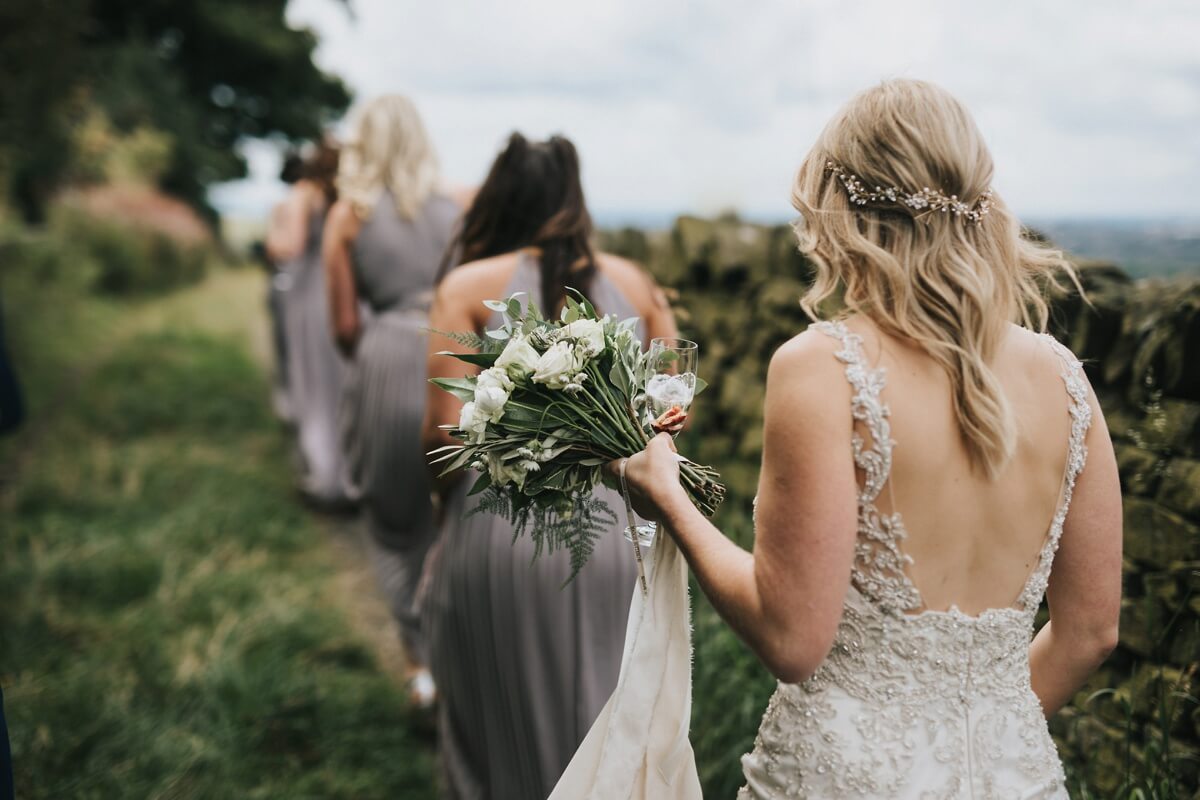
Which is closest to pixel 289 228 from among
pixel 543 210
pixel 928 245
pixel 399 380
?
pixel 399 380

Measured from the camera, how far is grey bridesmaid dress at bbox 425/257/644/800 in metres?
3.01

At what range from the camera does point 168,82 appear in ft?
48.4

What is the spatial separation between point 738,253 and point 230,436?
5.35 m

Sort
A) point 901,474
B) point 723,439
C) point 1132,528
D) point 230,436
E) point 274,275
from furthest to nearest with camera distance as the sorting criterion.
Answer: point 230,436, point 274,275, point 723,439, point 1132,528, point 901,474

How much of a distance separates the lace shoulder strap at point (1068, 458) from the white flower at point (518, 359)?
0.99m

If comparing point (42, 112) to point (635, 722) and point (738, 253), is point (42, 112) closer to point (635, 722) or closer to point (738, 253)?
point (738, 253)

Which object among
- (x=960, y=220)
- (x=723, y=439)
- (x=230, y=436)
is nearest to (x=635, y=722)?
(x=960, y=220)

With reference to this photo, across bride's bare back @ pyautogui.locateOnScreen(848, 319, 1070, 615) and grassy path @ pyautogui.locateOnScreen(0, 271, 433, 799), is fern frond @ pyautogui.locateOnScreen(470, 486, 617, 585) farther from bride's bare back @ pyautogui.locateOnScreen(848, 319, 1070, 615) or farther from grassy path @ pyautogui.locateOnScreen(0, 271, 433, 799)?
grassy path @ pyautogui.locateOnScreen(0, 271, 433, 799)

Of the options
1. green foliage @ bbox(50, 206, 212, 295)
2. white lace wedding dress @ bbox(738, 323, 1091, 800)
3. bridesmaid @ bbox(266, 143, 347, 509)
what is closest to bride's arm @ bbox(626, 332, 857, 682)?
white lace wedding dress @ bbox(738, 323, 1091, 800)

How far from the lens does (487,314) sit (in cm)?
305

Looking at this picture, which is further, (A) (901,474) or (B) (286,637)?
(B) (286,637)

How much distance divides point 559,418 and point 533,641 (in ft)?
3.65

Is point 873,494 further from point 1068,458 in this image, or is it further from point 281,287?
point 281,287

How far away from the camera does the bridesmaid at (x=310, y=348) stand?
707 cm
